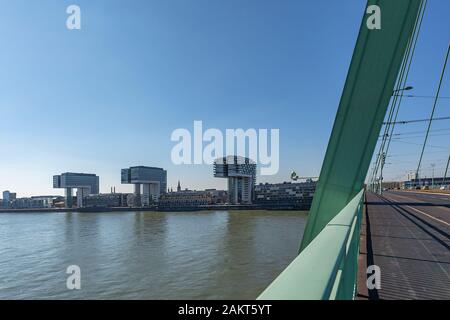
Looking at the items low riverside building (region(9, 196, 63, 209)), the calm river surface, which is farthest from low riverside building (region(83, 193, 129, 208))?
the calm river surface

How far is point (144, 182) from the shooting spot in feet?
308

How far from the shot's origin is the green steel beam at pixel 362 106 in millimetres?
3674

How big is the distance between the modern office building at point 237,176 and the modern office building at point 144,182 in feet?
76.8

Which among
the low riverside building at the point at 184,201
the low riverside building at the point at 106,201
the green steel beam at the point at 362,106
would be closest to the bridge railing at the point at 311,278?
the green steel beam at the point at 362,106

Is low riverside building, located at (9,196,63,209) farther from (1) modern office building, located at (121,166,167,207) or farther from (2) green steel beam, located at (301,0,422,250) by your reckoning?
(2) green steel beam, located at (301,0,422,250)

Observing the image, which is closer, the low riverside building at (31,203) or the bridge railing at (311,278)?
the bridge railing at (311,278)

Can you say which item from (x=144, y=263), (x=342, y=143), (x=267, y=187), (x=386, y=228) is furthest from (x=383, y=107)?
(x=267, y=187)

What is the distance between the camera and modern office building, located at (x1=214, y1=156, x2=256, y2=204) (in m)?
86.2

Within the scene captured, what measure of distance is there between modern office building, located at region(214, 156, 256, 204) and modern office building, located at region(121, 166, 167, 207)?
23397mm

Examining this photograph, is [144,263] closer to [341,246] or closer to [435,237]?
[435,237]

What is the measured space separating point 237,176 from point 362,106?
270ft

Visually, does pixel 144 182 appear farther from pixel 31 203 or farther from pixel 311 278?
pixel 311 278

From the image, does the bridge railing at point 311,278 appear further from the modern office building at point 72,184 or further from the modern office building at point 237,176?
the modern office building at point 72,184
